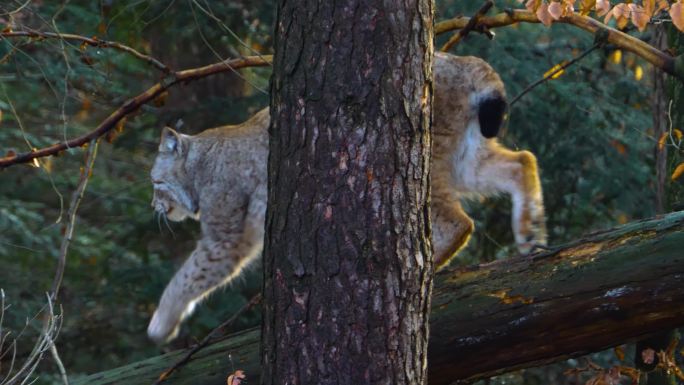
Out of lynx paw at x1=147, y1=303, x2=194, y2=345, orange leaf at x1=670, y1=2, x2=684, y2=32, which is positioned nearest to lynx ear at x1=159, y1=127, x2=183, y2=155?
lynx paw at x1=147, y1=303, x2=194, y2=345

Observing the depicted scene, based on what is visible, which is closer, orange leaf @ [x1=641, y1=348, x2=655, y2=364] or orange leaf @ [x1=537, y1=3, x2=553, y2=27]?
orange leaf @ [x1=537, y1=3, x2=553, y2=27]

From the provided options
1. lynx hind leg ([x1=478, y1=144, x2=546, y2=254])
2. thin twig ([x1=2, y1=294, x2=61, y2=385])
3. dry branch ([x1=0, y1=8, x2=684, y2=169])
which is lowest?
thin twig ([x1=2, y1=294, x2=61, y2=385])

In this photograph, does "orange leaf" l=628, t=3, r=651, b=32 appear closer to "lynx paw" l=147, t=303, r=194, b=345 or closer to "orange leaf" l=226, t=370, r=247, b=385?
"orange leaf" l=226, t=370, r=247, b=385

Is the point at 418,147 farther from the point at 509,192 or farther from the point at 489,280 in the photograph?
the point at 509,192

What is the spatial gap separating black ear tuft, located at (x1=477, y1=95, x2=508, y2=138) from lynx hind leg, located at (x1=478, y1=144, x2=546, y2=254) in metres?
0.17

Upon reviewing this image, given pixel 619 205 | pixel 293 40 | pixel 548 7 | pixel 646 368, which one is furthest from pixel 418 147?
pixel 619 205

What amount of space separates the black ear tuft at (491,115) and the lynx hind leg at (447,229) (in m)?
0.47

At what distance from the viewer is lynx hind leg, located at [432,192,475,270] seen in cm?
615

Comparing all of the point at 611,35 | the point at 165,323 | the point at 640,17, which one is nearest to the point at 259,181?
the point at 165,323

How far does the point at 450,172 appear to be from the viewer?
6301 mm

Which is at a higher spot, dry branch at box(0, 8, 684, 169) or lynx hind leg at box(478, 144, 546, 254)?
dry branch at box(0, 8, 684, 169)

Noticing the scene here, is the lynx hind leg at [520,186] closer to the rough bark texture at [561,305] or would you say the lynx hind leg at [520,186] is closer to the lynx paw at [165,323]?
the rough bark texture at [561,305]

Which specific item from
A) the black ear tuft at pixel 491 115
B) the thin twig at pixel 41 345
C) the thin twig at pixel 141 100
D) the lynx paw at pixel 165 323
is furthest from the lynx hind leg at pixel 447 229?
the thin twig at pixel 41 345

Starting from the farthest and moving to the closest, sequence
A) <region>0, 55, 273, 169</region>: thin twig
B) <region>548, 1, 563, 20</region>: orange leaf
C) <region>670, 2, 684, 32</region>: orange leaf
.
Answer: <region>0, 55, 273, 169</region>: thin twig < <region>548, 1, 563, 20</region>: orange leaf < <region>670, 2, 684, 32</region>: orange leaf
